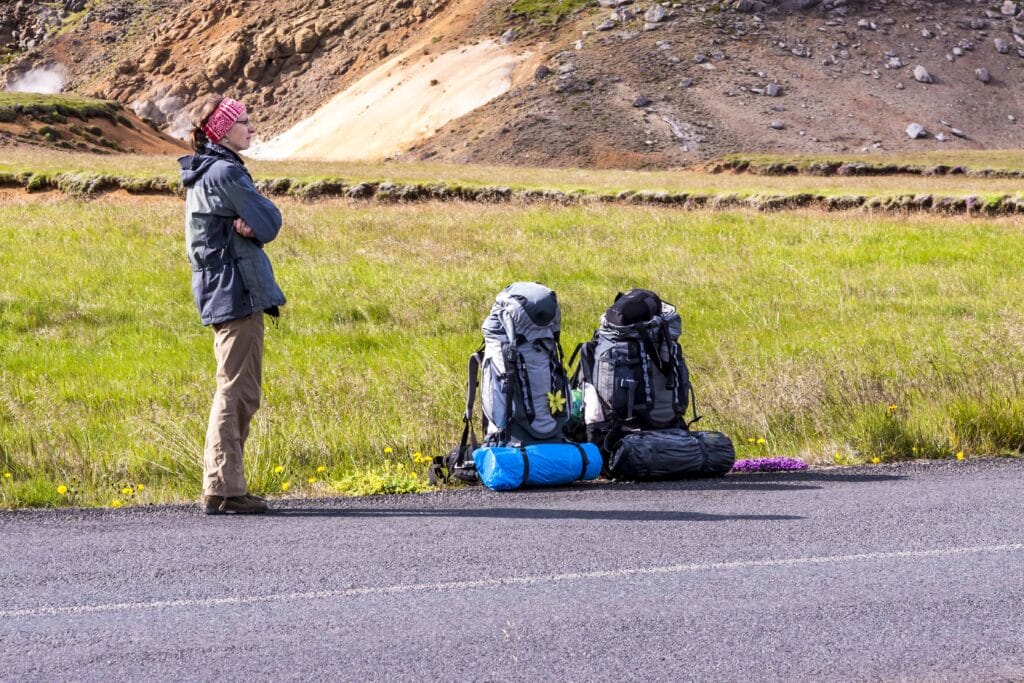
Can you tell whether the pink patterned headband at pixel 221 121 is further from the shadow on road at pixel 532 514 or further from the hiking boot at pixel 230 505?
the shadow on road at pixel 532 514

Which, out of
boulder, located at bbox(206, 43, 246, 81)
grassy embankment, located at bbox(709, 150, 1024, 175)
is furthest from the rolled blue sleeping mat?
boulder, located at bbox(206, 43, 246, 81)

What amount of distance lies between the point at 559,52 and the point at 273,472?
68.2m

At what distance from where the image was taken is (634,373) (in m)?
8.30

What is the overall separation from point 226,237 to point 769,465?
3.87 m

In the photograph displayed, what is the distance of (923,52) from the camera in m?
75.1

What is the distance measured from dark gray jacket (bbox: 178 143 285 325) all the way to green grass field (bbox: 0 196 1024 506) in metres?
1.50

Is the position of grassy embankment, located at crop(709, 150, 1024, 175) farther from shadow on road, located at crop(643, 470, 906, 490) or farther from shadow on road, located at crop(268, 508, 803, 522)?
shadow on road, located at crop(268, 508, 803, 522)

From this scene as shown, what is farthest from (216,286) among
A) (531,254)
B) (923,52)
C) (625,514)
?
(923,52)

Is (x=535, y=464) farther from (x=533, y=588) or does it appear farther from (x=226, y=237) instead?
(x=226, y=237)

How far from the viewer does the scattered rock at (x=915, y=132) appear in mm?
65250

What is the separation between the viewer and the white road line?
5223mm

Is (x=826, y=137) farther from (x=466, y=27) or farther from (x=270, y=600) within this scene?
(x=270, y=600)

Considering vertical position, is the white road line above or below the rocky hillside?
above

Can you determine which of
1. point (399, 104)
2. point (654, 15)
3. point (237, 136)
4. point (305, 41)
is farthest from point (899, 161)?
point (305, 41)
